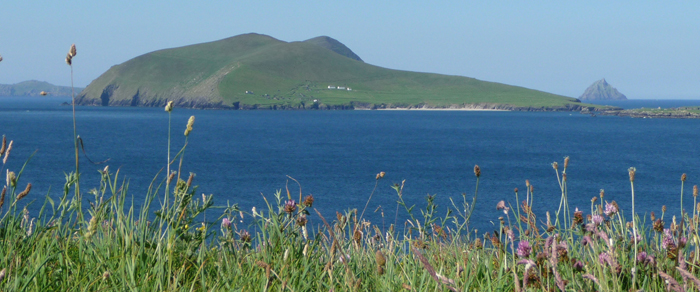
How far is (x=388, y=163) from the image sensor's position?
7775cm

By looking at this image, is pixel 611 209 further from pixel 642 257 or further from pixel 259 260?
pixel 259 260

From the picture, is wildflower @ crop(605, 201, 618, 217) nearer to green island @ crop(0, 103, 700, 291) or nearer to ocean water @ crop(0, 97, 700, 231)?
green island @ crop(0, 103, 700, 291)

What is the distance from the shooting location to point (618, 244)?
3.74 meters

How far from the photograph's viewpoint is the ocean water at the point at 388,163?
161 feet

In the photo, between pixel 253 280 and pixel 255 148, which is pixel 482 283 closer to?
pixel 253 280

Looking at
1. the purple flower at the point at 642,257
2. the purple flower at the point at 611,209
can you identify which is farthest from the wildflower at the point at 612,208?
the purple flower at the point at 642,257

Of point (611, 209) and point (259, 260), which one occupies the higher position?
point (611, 209)

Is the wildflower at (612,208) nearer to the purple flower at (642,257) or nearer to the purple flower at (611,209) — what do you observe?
the purple flower at (611,209)

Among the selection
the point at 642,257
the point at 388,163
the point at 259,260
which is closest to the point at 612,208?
the point at 642,257

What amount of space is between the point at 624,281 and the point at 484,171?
6696cm

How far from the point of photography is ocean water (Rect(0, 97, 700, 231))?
49000 mm

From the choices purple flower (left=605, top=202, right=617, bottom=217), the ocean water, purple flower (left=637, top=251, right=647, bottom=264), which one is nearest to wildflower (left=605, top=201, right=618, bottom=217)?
purple flower (left=605, top=202, right=617, bottom=217)

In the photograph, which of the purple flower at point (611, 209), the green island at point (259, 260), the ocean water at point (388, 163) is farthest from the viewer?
the ocean water at point (388, 163)

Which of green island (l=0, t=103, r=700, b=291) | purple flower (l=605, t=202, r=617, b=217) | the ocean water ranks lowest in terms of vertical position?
the ocean water
